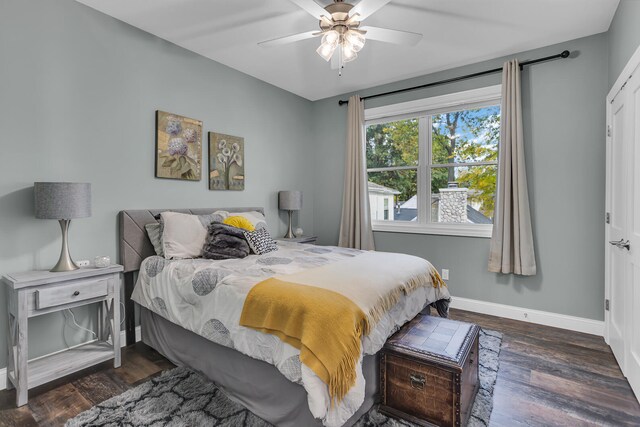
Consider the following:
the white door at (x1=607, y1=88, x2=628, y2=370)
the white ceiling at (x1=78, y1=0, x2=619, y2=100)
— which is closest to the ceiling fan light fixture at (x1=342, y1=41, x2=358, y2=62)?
the white ceiling at (x1=78, y1=0, x2=619, y2=100)

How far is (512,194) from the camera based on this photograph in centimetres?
318

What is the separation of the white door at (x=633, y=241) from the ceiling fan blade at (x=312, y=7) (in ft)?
6.35

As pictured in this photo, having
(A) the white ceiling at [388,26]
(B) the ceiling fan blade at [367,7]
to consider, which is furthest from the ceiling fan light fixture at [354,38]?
(A) the white ceiling at [388,26]

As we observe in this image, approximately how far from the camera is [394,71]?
3715 millimetres

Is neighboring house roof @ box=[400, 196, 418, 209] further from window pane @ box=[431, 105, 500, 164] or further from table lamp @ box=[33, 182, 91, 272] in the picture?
table lamp @ box=[33, 182, 91, 272]

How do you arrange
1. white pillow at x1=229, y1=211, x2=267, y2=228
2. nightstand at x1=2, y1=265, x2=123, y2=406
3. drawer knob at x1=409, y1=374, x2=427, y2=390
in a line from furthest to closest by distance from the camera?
white pillow at x1=229, y1=211, x2=267, y2=228 → nightstand at x1=2, y1=265, x2=123, y2=406 → drawer knob at x1=409, y1=374, x2=427, y2=390

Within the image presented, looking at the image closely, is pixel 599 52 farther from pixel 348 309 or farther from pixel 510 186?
pixel 348 309

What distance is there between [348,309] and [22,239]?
2230mm

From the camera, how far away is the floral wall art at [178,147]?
2.96m

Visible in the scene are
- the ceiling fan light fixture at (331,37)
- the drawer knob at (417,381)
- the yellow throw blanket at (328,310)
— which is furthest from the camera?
the ceiling fan light fixture at (331,37)

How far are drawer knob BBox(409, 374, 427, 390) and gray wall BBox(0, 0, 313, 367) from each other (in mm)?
2400

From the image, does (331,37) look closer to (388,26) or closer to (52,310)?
(388,26)

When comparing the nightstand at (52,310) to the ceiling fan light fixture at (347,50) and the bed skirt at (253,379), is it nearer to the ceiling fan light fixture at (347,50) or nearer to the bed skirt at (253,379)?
the bed skirt at (253,379)

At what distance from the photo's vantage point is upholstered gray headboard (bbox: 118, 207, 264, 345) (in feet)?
8.75
